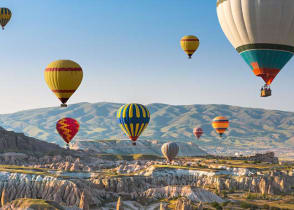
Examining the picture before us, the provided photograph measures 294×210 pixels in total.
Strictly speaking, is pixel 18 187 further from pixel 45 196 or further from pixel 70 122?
pixel 70 122

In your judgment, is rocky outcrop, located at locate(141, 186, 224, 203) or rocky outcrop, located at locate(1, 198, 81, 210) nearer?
rocky outcrop, located at locate(1, 198, 81, 210)

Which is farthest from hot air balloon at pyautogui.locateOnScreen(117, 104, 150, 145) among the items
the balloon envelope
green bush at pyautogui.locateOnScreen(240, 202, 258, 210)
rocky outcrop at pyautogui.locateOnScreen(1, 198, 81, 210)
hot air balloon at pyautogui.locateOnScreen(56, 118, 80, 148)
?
the balloon envelope

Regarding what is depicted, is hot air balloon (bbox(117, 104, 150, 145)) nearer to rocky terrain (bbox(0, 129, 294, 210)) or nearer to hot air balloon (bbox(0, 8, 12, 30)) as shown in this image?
rocky terrain (bbox(0, 129, 294, 210))

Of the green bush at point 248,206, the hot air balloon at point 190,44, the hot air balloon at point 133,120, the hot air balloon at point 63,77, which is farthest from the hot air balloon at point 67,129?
the green bush at point 248,206

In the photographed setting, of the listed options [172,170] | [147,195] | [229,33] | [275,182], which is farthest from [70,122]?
[229,33]

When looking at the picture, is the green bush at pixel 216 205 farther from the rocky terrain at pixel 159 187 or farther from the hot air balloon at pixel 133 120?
the hot air balloon at pixel 133 120

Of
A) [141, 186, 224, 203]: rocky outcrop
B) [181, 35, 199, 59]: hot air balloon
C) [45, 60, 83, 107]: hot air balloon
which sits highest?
[181, 35, 199, 59]: hot air balloon

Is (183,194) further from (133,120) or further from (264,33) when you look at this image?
(264,33)
